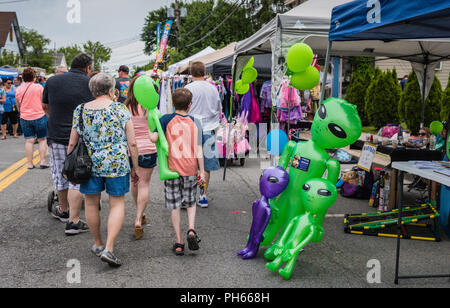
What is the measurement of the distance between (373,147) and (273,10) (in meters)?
26.2

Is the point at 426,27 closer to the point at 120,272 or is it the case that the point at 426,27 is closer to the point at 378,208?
the point at 378,208

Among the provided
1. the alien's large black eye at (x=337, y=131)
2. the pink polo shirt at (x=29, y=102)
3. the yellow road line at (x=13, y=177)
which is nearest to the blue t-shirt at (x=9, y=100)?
the yellow road line at (x=13, y=177)

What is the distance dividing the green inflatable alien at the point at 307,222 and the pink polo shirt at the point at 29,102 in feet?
20.6

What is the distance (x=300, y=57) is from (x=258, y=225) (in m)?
1.81

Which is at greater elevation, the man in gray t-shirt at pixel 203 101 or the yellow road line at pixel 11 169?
the man in gray t-shirt at pixel 203 101

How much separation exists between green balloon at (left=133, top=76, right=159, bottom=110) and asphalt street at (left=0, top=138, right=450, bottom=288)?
154cm

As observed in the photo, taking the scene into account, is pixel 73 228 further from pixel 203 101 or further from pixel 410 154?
pixel 410 154

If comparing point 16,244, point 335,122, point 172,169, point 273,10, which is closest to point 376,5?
point 335,122

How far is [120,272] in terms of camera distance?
3664mm

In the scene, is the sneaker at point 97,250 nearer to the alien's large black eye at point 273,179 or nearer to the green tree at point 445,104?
the alien's large black eye at point 273,179

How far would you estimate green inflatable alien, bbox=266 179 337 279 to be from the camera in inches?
138

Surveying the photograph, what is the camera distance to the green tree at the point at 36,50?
60.4 meters

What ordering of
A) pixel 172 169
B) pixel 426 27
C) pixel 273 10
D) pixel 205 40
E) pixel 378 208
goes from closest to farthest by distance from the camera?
pixel 172 169
pixel 426 27
pixel 378 208
pixel 273 10
pixel 205 40

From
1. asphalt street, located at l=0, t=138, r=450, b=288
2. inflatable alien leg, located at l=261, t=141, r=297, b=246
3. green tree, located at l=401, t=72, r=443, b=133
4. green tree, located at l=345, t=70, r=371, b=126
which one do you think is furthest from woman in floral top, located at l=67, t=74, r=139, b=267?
green tree, located at l=345, t=70, r=371, b=126
